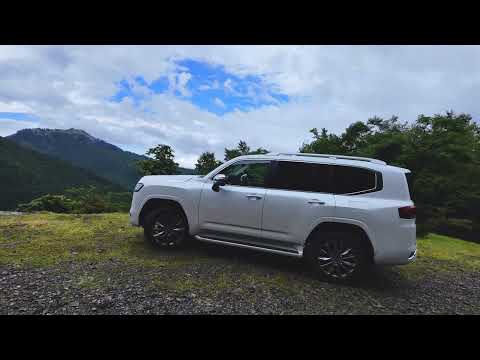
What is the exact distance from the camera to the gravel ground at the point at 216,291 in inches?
137

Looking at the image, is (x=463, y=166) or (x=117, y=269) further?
(x=463, y=166)

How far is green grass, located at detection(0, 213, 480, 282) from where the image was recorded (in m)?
4.65

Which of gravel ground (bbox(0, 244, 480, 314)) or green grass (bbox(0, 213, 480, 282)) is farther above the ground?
green grass (bbox(0, 213, 480, 282))

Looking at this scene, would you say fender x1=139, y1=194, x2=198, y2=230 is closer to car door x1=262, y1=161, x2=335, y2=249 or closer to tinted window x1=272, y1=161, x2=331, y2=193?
car door x1=262, y1=161, x2=335, y2=249

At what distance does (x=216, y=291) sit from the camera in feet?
13.0

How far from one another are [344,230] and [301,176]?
109 centimetres

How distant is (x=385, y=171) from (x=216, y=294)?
3.11 meters

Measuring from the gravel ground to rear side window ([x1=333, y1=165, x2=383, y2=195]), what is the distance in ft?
4.85

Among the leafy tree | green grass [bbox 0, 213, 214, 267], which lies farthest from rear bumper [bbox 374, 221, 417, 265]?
the leafy tree

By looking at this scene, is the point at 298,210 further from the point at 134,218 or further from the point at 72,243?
the point at 72,243

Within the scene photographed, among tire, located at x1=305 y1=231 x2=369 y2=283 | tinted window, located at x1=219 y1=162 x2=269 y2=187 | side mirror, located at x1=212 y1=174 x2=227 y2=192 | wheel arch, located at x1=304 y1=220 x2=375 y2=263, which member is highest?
tinted window, located at x1=219 y1=162 x2=269 y2=187
